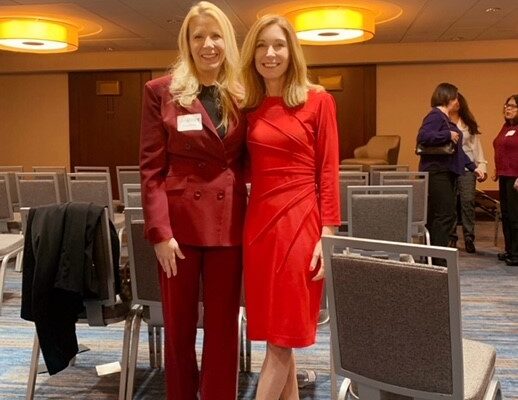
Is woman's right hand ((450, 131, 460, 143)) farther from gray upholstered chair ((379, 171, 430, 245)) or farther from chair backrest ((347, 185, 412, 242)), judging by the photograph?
chair backrest ((347, 185, 412, 242))

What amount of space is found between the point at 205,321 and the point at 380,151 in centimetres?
808

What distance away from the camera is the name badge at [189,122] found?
6.20ft

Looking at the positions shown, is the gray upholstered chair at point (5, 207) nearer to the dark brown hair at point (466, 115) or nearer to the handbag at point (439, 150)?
the handbag at point (439, 150)

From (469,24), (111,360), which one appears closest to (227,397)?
(111,360)

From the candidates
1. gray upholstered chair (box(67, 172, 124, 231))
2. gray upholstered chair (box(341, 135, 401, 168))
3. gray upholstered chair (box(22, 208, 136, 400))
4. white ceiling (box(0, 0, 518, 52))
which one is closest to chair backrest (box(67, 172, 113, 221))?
gray upholstered chair (box(67, 172, 124, 231))

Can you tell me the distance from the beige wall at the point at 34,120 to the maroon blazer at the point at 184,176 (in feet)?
33.3

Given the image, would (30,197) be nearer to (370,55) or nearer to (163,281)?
(163,281)

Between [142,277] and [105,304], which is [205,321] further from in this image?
[105,304]

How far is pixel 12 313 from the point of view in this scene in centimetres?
422

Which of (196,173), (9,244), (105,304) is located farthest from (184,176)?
(9,244)

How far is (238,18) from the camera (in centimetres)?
804

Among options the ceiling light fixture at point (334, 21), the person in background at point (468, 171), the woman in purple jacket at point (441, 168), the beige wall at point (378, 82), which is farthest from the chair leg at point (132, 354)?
the beige wall at point (378, 82)

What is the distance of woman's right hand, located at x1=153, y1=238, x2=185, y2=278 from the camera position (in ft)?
6.30

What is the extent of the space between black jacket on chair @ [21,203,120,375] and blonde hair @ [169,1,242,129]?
732 mm
